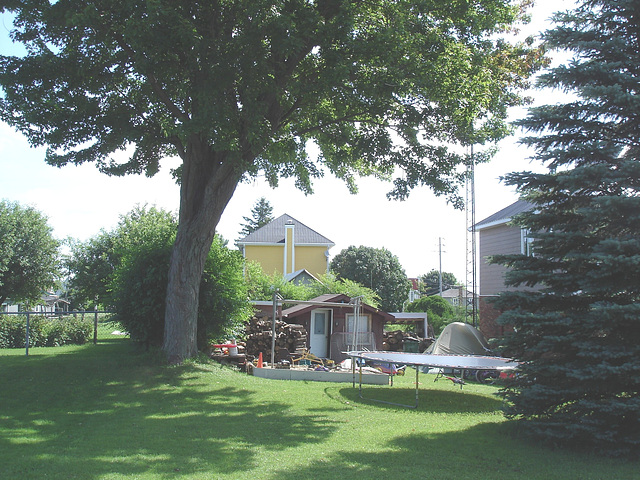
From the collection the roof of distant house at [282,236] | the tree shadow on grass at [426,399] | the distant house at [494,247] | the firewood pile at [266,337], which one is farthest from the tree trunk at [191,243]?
the roof of distant house at [282,236]

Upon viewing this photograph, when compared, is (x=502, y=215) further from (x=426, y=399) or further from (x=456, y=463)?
(x=456, y=463)

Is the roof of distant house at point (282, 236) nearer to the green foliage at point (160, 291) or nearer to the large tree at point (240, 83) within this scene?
the green foliage at point (160, 291)

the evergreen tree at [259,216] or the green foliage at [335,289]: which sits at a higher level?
the evergreen tree at [259,216]

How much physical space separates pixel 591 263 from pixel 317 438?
4.64 metres

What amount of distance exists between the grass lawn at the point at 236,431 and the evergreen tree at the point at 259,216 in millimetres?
67360

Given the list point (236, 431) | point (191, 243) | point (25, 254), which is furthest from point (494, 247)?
point (25, 254)

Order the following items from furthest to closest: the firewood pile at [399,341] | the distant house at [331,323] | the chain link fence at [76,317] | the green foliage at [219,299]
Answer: the firewood pile at [399,341], the distant house at [331,323], the chain link fence at [76,317], the green foliage at [219,299]

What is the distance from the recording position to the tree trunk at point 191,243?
A: 531 inches

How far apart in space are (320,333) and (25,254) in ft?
56.0

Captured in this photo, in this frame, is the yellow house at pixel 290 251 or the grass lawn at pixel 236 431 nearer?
the grass lawn at pixel 236 431

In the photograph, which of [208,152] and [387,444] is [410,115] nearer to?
[208,152]

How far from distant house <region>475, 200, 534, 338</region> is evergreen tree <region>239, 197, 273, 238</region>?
5867 cm

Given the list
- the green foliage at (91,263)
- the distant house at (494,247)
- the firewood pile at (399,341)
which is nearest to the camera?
the distant house at (494,247)

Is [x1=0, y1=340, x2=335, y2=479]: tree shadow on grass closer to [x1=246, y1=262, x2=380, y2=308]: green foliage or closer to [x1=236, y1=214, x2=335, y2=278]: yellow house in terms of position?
[x1=246, y1=262, x2=380, y2=308]: green foliage
